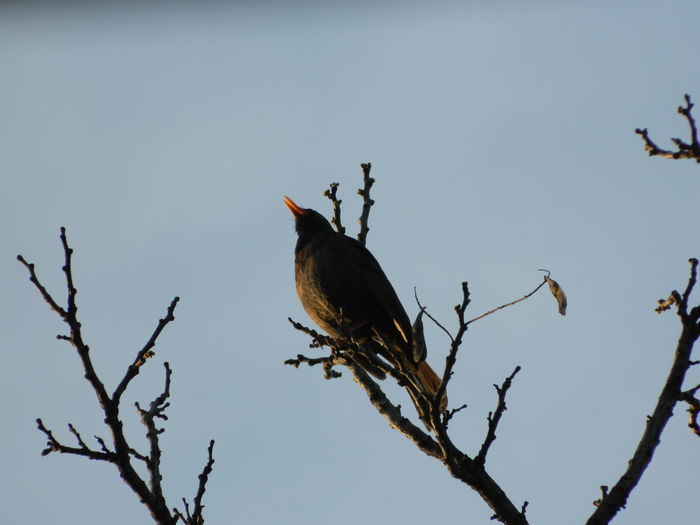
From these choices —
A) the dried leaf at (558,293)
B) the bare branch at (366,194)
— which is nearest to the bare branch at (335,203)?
the bare branch at (366,194)

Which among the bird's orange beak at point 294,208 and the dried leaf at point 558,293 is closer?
the dried leaf at point 558,293

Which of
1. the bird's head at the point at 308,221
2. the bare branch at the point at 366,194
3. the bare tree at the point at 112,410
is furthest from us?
the bird's head at the point at 308,221

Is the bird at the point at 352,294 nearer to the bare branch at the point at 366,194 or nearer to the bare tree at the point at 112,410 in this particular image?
the bare branch at the point at 366,194

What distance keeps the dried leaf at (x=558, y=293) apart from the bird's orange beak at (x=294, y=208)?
3.97 meters

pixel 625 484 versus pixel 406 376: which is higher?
pixel 406 376

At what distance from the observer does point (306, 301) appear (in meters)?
6.66

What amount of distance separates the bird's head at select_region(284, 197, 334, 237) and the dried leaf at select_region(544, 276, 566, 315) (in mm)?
3362

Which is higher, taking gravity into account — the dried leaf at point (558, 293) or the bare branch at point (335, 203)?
the bare branch at point (335, 203)

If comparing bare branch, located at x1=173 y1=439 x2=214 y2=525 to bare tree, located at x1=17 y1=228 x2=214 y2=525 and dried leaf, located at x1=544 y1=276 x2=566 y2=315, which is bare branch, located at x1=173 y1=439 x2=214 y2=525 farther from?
dried leaf, located at x1=544 y1=276 x2=566 y2=315

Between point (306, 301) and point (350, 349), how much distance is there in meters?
1.75

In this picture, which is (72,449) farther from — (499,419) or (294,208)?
(294,208)

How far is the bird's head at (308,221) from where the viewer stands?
7.67 meters

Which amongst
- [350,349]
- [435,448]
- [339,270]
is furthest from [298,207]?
[435,448]

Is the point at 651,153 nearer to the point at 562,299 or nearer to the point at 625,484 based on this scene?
the point at 562,299
